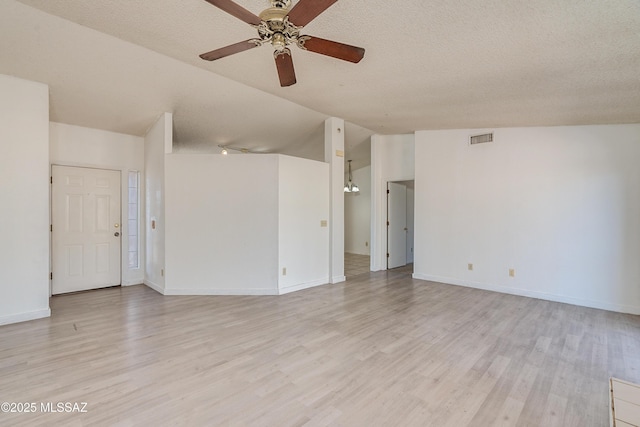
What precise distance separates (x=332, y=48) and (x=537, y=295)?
4842mm

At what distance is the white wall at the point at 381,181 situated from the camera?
6.63 m

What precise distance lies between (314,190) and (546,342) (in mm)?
3758

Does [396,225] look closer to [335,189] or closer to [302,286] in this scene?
[335,189]

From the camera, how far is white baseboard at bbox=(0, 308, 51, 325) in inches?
135

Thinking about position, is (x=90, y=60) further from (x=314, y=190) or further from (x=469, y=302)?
(x=469, y=302)

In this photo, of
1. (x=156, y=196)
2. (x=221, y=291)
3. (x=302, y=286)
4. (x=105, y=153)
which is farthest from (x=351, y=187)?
(x=105, y=153)

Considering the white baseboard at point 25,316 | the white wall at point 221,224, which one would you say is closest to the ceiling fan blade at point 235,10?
the white wall at point 221,224

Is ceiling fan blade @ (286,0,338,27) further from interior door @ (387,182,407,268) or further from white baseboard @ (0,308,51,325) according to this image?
interior door @ (387,182,407,268)

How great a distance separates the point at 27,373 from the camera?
2432 mm

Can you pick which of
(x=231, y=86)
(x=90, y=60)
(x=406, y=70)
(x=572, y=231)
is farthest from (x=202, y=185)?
(x=572, y=231)

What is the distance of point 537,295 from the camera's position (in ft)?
15.4

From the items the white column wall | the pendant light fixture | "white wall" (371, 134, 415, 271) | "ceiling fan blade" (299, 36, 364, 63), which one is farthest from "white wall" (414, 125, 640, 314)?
"ceiling fan blade" (299, 36, 364, 63)

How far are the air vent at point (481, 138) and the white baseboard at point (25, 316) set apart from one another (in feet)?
22.2

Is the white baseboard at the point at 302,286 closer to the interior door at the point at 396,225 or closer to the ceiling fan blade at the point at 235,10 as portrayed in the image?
the interior door at the point at 396,225
